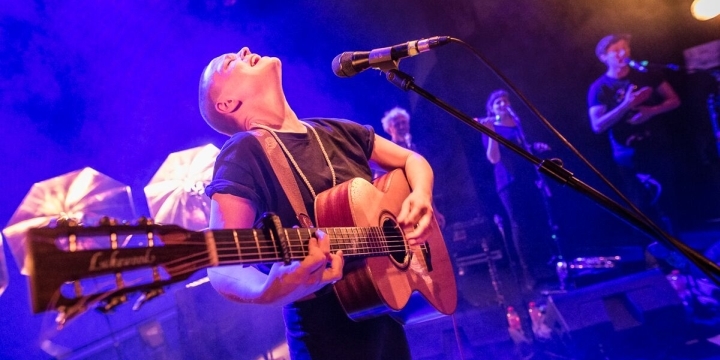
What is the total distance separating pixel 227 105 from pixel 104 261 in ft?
4.88

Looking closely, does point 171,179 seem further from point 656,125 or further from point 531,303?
point 656,125

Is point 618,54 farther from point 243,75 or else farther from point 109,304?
point 109,304

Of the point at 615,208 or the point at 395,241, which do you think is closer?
the point at 615,208

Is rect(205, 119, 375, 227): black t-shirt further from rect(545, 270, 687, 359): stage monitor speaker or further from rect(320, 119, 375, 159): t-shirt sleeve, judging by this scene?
rect(545, 270, 687, 359): stage monitor speaker

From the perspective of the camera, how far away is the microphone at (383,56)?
2.10 m

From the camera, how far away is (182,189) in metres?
5.39

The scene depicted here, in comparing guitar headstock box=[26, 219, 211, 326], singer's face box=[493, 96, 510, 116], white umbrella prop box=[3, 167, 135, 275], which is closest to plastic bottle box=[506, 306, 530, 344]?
singer's face box=[493, 96, 510, 116]

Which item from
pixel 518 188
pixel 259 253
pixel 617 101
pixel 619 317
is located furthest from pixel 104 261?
pixel 518 188

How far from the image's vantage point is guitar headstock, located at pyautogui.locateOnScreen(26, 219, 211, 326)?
1.09 metres

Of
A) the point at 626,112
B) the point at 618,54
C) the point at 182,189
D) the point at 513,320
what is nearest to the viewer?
the point at 513,320

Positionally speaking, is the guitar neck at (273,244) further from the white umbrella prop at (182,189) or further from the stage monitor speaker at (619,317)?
the white umbrella prop at (182,189)

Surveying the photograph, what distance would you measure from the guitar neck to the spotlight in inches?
269

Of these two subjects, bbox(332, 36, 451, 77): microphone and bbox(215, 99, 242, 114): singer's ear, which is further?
bbox(215, 99, 242, 114): singer's ear

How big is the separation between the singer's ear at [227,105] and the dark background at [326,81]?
113 inches
